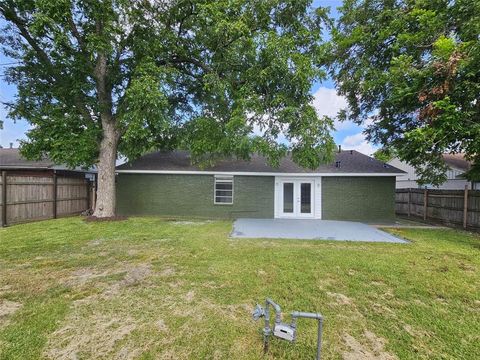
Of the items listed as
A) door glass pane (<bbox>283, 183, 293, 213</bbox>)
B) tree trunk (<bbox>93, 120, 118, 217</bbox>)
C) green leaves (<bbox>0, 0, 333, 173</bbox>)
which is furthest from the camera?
door glass pane (<bbox>283, 183, 293, 213</bbox>)

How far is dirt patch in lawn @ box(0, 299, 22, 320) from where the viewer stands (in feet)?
10.5

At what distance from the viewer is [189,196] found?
1259cm

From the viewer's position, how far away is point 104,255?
5719 mm

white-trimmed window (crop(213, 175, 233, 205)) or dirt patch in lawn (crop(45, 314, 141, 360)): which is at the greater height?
white-trimmed window (crop(213, 175, 233, 205))

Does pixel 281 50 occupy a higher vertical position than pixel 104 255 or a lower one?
higher

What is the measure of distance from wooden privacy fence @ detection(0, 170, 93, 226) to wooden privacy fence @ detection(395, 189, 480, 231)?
16481 mm

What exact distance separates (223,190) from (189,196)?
169 cm

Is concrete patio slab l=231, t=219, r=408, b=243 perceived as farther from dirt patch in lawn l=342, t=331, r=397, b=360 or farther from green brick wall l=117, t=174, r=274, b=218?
dirt patch in lawn l=342, t=331, r=397, b=360

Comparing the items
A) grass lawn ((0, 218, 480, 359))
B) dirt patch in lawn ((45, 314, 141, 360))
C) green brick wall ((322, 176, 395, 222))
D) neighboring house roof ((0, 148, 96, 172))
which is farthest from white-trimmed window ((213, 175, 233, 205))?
dirt patch in lawn ((45, 314, 141, 360))

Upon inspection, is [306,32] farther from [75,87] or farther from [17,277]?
[17,277]

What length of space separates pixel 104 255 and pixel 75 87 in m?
7.47

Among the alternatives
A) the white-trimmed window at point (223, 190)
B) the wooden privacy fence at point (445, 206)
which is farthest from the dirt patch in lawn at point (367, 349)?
the white-trimmed window at point (223, 190)

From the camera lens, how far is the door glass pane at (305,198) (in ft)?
41.0

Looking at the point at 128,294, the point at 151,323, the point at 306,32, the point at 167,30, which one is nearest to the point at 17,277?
the point at 128,294
